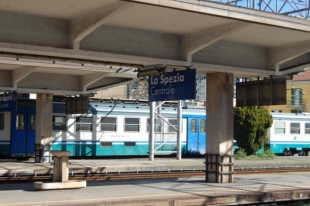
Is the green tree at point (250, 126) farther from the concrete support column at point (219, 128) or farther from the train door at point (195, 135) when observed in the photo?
the concrete support column at point (219, 128)

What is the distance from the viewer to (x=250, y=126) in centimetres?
3080

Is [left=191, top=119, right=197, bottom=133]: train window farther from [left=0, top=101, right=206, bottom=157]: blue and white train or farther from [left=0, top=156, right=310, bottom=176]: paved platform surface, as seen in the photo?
[left=0, top=156, right=310, bottom=176]: paved platform surface

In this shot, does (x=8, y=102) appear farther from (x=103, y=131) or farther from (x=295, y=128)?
(x=295, y=128)

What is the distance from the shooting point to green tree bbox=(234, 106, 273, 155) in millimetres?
30672

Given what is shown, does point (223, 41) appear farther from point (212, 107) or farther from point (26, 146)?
point (26, 146)

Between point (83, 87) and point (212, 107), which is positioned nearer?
point (212, 107)

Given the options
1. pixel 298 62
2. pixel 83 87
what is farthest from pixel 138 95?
pixel 298 62

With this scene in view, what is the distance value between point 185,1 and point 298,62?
6878mm

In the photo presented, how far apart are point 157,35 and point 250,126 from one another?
16426 mm

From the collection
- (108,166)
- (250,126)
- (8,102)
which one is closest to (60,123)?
(8,102)

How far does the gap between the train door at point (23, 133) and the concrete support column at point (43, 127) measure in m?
2.25

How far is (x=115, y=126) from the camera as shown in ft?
99.3

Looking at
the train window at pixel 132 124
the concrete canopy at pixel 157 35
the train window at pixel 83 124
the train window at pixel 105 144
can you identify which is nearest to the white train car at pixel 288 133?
the train window at pixel 132 124

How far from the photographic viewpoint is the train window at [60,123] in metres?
28.8
